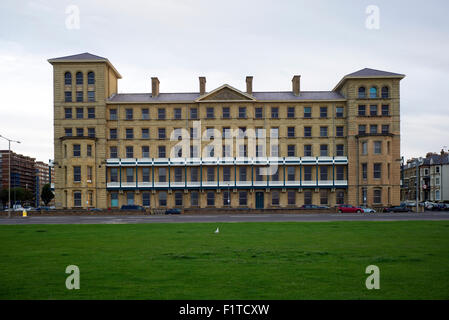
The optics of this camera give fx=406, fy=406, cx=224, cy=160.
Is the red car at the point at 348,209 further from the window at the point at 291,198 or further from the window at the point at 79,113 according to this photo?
the window at the point at 79,113

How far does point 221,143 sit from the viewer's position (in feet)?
215

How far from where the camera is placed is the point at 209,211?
178ft

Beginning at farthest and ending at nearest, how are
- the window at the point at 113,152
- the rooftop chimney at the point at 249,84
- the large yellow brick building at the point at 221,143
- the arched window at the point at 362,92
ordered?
the rooftop chimney at the point at 249,84 → the window at the point at 113,152 → the arched window at the point at 362,92 → the large yellow brick building at the point at 221,143

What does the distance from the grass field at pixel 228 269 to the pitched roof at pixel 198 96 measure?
49.3 meters

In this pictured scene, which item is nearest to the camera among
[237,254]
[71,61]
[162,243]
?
[237,254]

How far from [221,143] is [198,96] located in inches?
387

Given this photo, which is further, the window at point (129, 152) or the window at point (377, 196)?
the window at point (129, 152)

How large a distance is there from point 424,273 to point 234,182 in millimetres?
54038

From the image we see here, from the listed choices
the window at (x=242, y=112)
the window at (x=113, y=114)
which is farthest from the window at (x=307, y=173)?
the window at (x=113, y=114)

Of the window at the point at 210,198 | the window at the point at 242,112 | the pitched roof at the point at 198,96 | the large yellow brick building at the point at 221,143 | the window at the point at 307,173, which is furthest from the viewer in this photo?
the pitched roof at the point at 198,96

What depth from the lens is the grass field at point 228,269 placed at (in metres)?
9.62

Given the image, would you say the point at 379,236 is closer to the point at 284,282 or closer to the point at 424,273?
the point at 424,273

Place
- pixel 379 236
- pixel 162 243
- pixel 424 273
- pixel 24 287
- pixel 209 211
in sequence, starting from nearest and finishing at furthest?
1. pixel 24 287
2. pixel 424 273
3. pixel 162 243
4. pixel 379 236
5. pixel 209 211
